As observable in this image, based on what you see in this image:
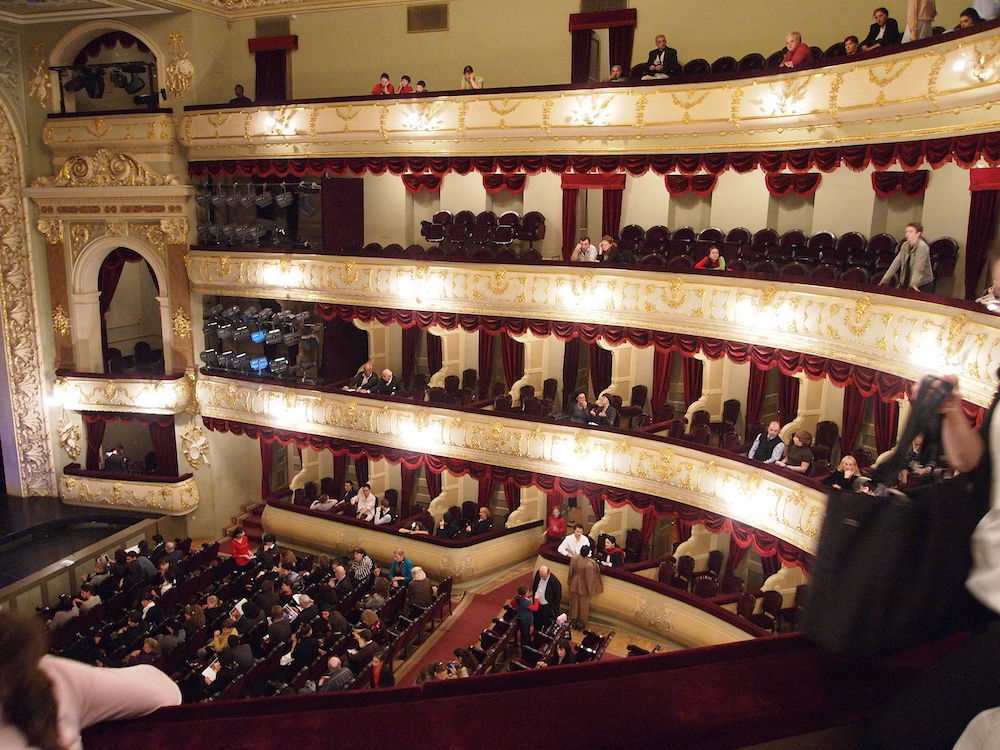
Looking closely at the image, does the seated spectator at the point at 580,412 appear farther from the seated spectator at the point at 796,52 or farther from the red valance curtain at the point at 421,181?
the seated spectator at the point at 796,52

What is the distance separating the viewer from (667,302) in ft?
40.3

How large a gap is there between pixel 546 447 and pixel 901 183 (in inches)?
267

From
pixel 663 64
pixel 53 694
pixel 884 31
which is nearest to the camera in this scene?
pixel 53 694

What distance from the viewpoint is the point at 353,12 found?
15930 millimetres

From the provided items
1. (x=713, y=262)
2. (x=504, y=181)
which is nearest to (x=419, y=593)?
(x=713, y=262)

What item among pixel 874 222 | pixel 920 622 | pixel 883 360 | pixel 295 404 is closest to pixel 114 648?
pixel 295 404

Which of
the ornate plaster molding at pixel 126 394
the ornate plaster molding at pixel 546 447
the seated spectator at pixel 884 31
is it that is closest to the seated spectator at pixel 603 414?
the ornate plaster molding at pixel 546 447

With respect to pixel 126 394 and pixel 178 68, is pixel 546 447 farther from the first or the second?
pixel 178 68

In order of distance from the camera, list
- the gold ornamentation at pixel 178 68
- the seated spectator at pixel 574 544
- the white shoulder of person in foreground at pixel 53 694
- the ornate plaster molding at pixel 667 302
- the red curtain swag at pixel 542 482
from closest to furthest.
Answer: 1. the white shoulder of person in foreground at pixel 53 694
2. the ornate plaster molding at pixel 667 302
3. the red curtain swag at pixel 542 482
4. the seated spectator at pixel 574 544
5. the gold ornamentation at pixel 178 68

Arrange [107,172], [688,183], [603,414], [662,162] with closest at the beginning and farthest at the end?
[662,162], [688,183], [603,414], [107,172]

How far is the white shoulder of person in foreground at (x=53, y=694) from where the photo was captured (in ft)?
4.05

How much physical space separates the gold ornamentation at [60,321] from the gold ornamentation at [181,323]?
236 cm

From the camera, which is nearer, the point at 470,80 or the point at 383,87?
the point at 470,80

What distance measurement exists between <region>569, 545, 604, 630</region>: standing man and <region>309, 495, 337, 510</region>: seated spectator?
18.7ft
